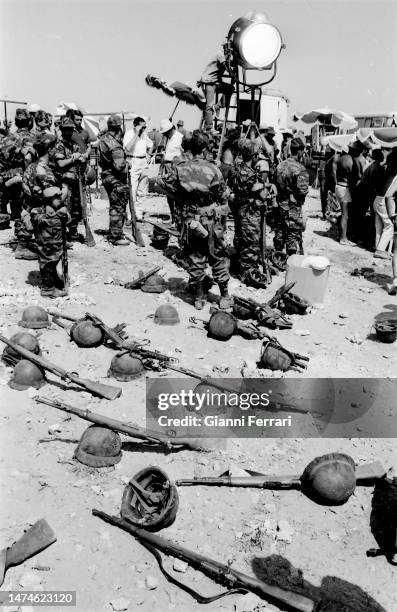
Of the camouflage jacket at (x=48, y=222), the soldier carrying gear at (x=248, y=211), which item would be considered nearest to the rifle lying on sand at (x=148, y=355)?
the camouflage jacket at (x=48, y=222)

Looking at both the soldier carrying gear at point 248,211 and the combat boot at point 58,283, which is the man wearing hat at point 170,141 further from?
the combat boot at point 58,283

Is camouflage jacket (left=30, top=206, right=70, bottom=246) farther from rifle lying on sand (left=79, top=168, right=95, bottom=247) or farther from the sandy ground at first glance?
rifle lying on sand (left=79, top=168, right=95, bottom=247)

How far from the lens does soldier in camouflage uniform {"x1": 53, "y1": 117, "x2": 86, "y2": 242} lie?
348 inches

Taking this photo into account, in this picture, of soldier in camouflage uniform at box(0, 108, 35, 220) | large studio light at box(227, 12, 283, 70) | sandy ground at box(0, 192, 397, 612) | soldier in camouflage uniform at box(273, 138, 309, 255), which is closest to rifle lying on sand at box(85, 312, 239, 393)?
sandy ground at box(0, 192, 397, 612)

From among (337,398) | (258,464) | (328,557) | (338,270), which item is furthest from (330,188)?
(328,557)

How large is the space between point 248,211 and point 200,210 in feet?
4.07

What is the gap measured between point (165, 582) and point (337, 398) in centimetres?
294

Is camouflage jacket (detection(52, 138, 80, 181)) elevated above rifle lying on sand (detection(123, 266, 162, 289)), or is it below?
above

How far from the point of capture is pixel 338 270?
10.0 metres

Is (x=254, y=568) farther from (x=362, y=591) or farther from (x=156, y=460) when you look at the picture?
(x=156, y=460)

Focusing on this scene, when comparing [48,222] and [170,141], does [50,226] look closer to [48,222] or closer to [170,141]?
[48,222]

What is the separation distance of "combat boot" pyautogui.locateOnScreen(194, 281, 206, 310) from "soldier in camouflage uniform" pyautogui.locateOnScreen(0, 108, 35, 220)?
4.74 meters

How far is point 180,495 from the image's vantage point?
4070 millimetres

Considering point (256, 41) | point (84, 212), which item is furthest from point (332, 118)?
point (84, 212)
